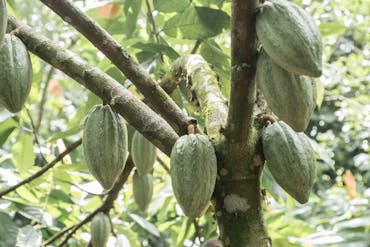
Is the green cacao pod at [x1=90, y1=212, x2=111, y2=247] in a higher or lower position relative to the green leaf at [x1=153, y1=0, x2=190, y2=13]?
lower

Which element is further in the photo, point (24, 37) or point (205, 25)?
point (205, 25)

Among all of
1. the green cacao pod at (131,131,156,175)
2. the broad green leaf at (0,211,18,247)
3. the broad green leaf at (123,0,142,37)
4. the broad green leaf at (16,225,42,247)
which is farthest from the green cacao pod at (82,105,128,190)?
the broad green leaf at (0,211,18,247)

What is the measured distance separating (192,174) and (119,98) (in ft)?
0.93

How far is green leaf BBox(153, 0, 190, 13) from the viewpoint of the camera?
1.78 metres

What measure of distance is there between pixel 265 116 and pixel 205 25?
52cm

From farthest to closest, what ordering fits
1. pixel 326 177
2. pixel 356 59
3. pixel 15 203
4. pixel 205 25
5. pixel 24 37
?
pixel 326 177, pixel 356 59, pixel 15 203, pixel 205 25, pixel 24 37

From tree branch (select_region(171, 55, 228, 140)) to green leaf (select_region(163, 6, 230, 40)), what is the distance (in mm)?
95

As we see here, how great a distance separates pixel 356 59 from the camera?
6586 mm

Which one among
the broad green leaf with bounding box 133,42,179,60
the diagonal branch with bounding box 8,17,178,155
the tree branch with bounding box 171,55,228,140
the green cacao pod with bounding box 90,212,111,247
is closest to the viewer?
the diagonal branch with bounding box 8,17,178,155

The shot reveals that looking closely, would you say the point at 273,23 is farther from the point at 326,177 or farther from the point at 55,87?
the point at 326,177

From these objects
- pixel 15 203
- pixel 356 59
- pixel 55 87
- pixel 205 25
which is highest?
pixel 205 25

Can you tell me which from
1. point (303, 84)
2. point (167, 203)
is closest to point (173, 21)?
point (303, 84)

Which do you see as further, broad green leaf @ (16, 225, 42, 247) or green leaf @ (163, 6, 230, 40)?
broad green leaf @ (16, 225, 42, 247)

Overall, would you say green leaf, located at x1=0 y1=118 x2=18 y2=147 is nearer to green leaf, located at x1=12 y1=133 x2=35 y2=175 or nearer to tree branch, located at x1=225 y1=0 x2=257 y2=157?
green leaf, located at x1=12 y1=133 x2=35 y2=175
